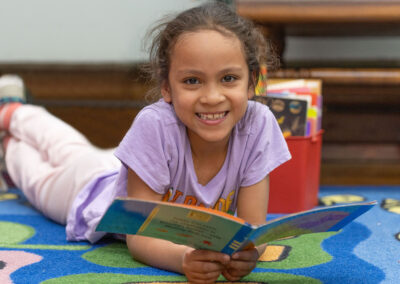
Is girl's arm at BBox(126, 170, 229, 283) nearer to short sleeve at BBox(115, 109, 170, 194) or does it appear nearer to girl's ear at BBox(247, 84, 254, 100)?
short sleeve at BBox(115, 109, 170, 194)

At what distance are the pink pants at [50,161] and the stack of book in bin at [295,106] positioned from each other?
13.6 inches

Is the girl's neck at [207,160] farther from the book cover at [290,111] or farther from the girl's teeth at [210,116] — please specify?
the book cover at [290,111]

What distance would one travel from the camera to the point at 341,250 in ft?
2.83

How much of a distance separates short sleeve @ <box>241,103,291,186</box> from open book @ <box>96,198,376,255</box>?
158 mm

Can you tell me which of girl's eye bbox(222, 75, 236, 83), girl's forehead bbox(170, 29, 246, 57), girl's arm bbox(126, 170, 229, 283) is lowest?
girl's arm bbox(126, 170, 229, 283)

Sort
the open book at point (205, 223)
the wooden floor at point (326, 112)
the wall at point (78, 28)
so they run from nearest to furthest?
the open book at point (205, 223) → the wooden floor at point (326, 112) → the wall at point (78, 28)

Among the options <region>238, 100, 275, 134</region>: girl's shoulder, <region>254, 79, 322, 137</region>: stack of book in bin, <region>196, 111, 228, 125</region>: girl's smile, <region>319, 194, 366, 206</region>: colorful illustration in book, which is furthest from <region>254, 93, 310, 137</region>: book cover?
<region>196, 111, 228, 125</region>: girl's smile

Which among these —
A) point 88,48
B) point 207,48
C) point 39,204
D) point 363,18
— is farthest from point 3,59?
point 207,48

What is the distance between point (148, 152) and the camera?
→ 0.76m

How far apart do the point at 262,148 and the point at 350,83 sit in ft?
2.49

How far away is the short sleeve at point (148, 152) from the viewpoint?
0.75 metres

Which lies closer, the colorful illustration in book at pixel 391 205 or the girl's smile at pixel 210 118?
the girl's smile at pixel 210 118

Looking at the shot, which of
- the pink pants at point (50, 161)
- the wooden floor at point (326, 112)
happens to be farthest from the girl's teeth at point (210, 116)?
the wooden floor at point (326, 112)

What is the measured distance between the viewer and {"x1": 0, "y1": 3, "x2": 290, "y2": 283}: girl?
0.71m
